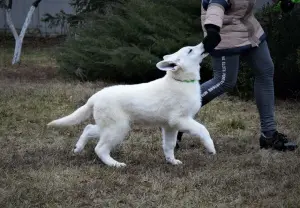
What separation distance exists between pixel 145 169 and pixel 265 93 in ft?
4.72

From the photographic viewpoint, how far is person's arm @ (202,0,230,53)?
4.64m

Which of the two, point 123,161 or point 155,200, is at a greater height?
point 155,200

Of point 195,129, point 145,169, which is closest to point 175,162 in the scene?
point 145,169

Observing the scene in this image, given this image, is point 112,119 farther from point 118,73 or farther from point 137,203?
point 118,73

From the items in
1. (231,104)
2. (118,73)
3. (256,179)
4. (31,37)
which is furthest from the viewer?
(31,37)

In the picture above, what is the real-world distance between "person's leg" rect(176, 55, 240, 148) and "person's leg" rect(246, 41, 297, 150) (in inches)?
7.6

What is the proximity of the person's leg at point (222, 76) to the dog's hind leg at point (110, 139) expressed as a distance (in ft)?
3.15

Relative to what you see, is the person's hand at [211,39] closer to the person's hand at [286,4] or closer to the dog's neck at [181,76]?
the dog's neck at [181,76]

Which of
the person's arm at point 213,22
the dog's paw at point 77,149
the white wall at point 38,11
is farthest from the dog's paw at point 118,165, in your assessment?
the white wall at point 38,11

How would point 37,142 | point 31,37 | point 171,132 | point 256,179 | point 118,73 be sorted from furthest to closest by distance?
point 31,37
point 118,73
point 37,142
point 171,132
point 256,179

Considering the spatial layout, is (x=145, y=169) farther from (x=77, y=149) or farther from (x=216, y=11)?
(x=216, y=11)

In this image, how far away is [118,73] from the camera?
32.7 ft

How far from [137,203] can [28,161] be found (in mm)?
1452

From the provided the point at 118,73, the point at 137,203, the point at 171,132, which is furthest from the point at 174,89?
the point at 118,73
